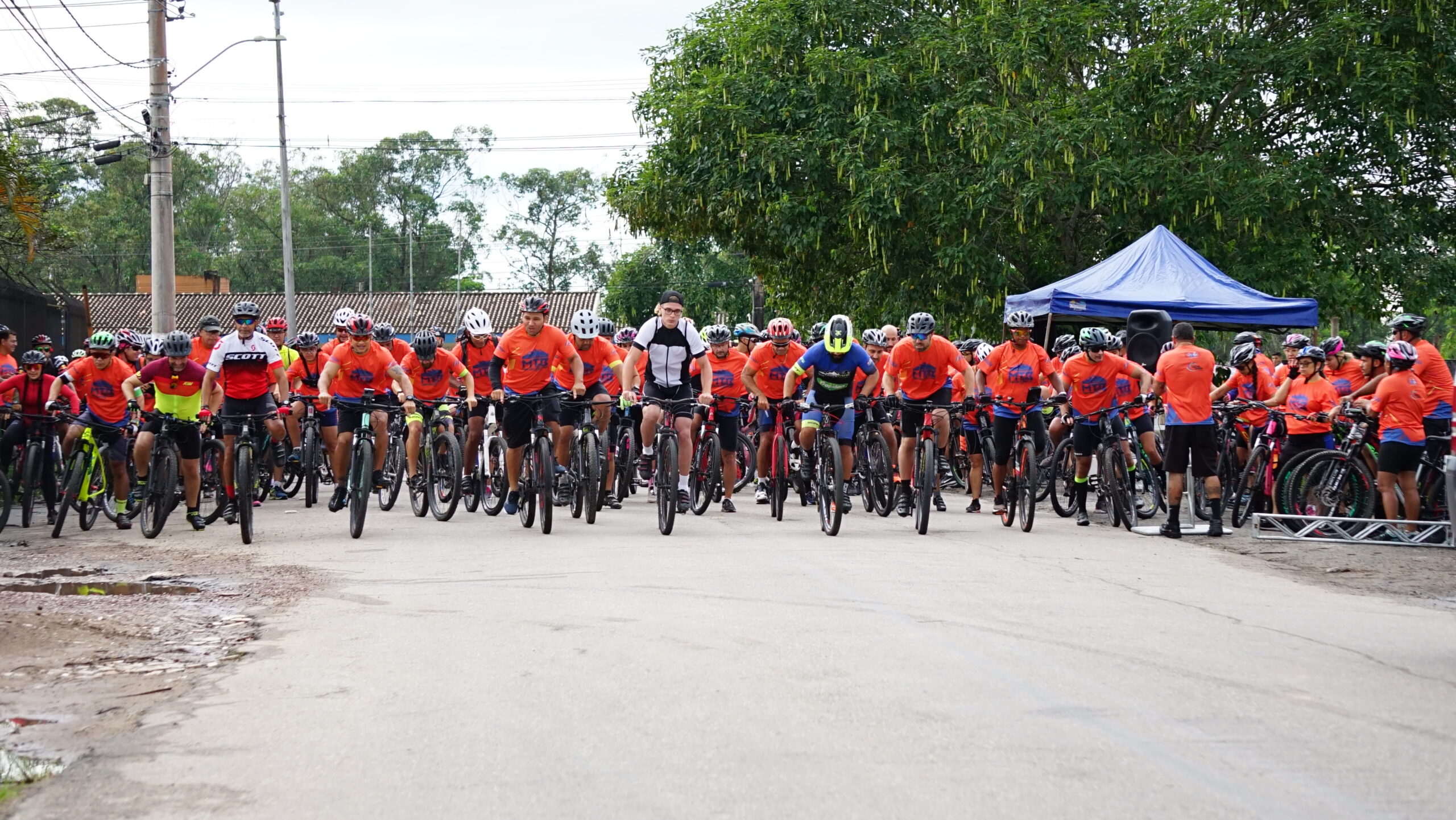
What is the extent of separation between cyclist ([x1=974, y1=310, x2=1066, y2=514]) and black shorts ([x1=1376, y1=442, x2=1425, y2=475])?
3.03 m

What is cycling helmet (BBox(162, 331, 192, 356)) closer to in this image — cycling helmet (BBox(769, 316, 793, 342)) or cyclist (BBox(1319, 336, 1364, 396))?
cycling helmet (BBox(769, 316, 793, 342))

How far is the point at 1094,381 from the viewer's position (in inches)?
596

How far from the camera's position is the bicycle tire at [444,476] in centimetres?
1504

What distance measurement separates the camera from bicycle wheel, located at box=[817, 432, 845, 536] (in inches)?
525

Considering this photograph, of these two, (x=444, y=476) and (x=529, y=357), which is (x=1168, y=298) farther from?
(x=444, y=476)

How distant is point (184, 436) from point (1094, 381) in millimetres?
8223

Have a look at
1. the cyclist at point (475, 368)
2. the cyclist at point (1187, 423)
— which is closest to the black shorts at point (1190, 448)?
the cyclist at point (1187, 423)

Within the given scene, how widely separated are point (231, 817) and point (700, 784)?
1.42 metres

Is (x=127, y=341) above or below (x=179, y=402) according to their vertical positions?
above

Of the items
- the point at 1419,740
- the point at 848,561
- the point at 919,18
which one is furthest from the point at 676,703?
the point at 919,18

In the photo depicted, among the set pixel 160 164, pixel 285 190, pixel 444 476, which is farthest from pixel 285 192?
pixel 444 476

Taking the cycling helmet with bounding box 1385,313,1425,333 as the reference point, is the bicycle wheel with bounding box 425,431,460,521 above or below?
below

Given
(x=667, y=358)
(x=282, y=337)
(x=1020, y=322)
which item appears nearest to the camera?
(x=667, y=358)

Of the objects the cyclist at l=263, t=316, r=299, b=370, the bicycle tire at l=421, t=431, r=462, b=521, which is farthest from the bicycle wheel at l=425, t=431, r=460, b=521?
the cyclist at l=263, t=316, r=299, b=370
